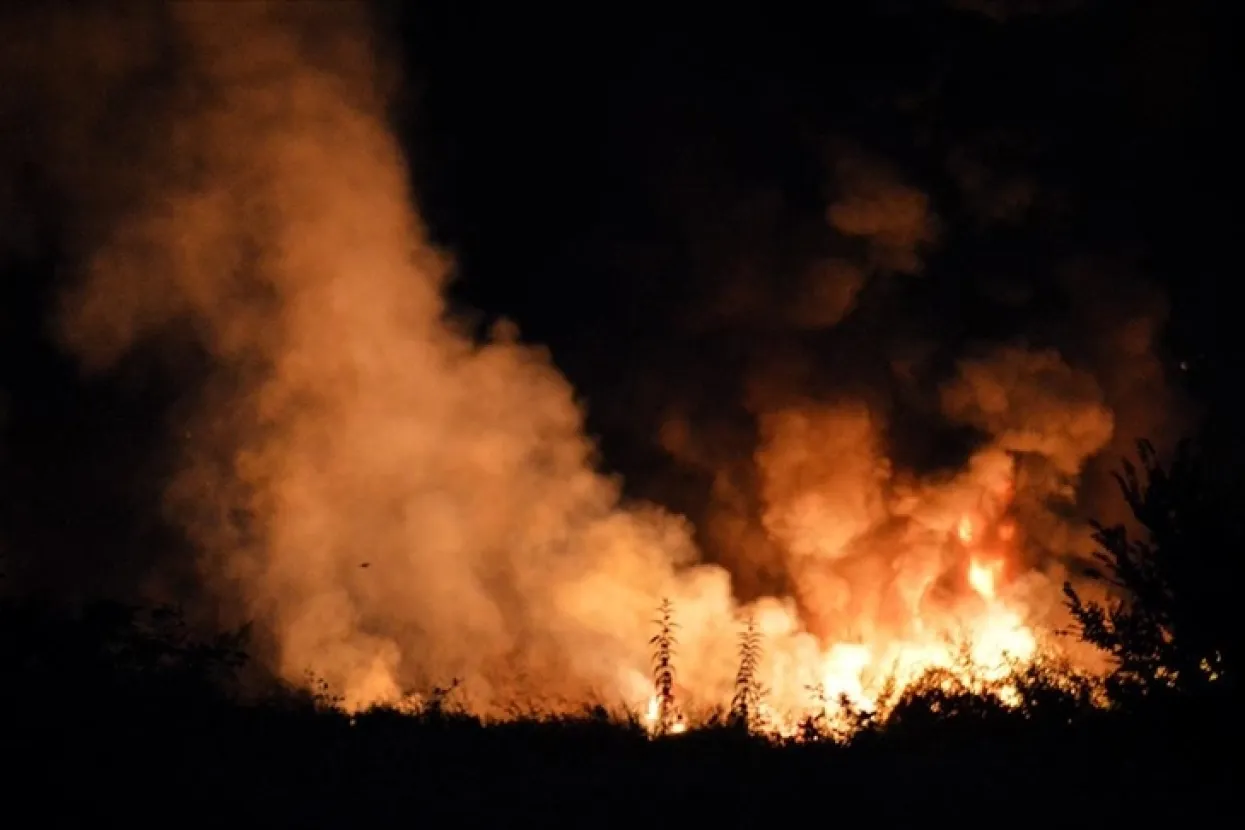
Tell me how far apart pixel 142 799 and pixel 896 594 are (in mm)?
10127

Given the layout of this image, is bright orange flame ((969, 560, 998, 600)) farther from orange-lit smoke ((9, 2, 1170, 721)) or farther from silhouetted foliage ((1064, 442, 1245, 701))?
silhouetted foliage ((1064, 442, 1245, 701))

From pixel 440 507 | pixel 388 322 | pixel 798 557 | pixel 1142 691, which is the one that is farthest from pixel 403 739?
pixel 798 557

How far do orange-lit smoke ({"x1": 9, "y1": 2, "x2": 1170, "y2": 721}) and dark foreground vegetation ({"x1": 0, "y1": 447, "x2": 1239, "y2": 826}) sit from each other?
4.54m

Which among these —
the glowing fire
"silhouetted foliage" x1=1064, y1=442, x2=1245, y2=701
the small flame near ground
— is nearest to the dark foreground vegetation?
"silhouetted foliage" x1=1064, y1=442, x2=1245, y2=701

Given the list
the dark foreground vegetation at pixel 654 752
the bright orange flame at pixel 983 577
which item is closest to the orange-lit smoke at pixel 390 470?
the bright orange flame at pixel 983 577

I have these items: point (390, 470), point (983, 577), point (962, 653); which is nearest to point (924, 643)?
point (983, 577)

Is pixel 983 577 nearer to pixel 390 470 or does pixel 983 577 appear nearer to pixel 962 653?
pixel 962 653

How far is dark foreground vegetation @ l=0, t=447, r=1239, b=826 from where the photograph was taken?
18.4 feet

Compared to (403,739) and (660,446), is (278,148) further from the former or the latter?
(403,739)

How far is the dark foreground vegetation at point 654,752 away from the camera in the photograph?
5594mm

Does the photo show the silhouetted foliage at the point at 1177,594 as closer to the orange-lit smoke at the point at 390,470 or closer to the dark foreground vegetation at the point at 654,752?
the dark foreground vegetation at the point at 654,752

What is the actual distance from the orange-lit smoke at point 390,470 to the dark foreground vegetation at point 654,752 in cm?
454

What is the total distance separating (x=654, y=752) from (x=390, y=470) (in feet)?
23.4

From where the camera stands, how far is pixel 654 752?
700 cm
